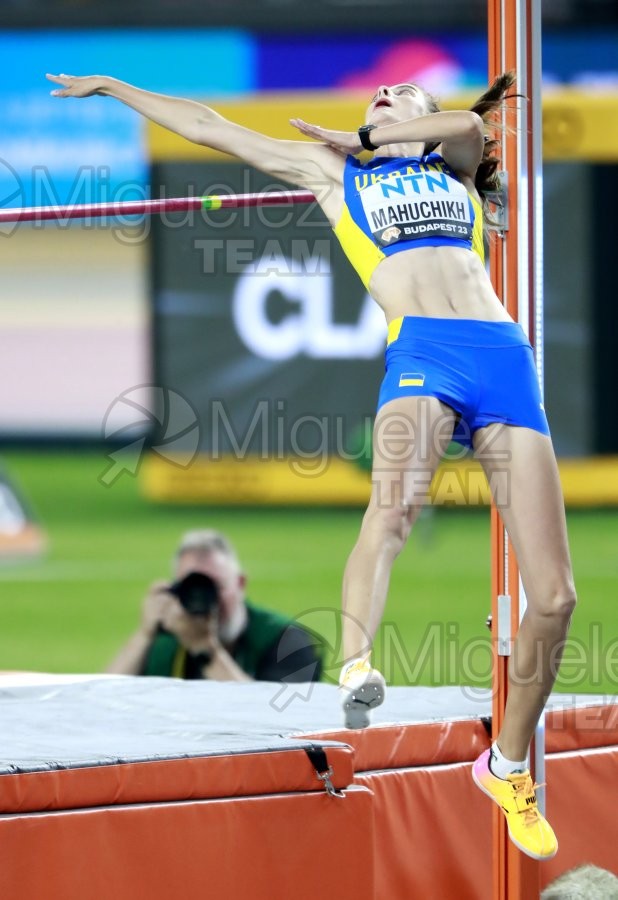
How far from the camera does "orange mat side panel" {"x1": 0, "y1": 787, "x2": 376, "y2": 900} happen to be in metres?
2.87

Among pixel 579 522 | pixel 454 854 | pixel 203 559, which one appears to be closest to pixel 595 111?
pixel 579 522

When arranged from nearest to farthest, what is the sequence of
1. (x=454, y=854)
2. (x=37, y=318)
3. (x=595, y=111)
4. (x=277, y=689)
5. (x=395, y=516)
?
(x=395, y=516)
(x=454, y=854)
(x=277, y=689)
(x=595, y=111)
(x=37, y=318)

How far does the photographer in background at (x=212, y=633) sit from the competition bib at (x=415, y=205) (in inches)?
70.6

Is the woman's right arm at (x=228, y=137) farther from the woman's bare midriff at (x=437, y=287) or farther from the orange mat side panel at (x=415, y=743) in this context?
the orange mat side panel at (x=415, y=743)

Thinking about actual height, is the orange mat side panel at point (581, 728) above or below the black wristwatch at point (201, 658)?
below

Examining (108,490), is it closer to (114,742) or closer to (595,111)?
(595,111)

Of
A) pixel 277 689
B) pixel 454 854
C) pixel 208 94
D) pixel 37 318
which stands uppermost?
pixel 208 94

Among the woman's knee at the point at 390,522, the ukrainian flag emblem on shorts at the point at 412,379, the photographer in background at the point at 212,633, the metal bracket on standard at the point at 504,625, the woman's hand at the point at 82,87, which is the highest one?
the woman's hand at the point at 82,87

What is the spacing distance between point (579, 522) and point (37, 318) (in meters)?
8.65

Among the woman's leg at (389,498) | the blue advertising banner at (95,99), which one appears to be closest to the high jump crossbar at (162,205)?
the woman's leg at (389,498)

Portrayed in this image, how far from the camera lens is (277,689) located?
415 centimetres

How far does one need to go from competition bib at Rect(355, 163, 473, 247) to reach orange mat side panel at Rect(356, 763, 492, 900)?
1.24m

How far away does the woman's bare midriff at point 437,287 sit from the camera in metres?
3.03

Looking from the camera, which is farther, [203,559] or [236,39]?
[236,39]
